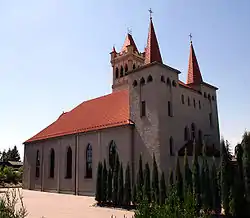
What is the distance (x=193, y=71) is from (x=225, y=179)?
52.3 feet

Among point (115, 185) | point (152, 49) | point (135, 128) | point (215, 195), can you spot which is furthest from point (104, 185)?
point (152, 49)

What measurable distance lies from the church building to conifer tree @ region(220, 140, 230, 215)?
20.2 feet

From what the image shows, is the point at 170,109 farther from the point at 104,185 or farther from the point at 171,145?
the point at 104,185

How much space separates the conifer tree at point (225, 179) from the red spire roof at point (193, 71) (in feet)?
46.3

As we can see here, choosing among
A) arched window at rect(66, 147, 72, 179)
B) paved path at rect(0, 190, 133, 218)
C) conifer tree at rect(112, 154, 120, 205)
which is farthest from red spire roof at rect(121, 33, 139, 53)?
paved path at rect(0, 190, 133, 218)

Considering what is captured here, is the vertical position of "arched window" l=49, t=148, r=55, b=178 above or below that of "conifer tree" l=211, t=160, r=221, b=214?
above

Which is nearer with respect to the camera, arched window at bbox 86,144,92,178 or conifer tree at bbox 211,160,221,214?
conifer tree at bbox 211,160,221,214

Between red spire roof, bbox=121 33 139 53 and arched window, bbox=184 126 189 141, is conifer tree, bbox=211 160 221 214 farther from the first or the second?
red spire roof, bbox=121 33 139 53

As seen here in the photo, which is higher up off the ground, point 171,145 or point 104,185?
point 171,145

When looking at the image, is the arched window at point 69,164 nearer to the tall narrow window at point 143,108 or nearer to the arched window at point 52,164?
the arched window at point 52,164

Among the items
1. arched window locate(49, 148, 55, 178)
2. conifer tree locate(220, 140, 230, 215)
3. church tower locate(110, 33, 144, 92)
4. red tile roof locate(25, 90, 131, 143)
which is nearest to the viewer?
conifer tree locate(220, 140, 230, 215)

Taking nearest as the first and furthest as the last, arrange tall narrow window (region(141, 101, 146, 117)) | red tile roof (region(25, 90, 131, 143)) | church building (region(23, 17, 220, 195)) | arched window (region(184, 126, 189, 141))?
church building (region(23, 17, 220, 195))
tall narrow window (region(141, 101, 146, 117))
arched window (region(184, 126, 189, 141))
red tile roof (region(25, 90, 131, 143))

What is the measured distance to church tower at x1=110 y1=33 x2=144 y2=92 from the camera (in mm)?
37531

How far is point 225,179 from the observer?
1412 cm
